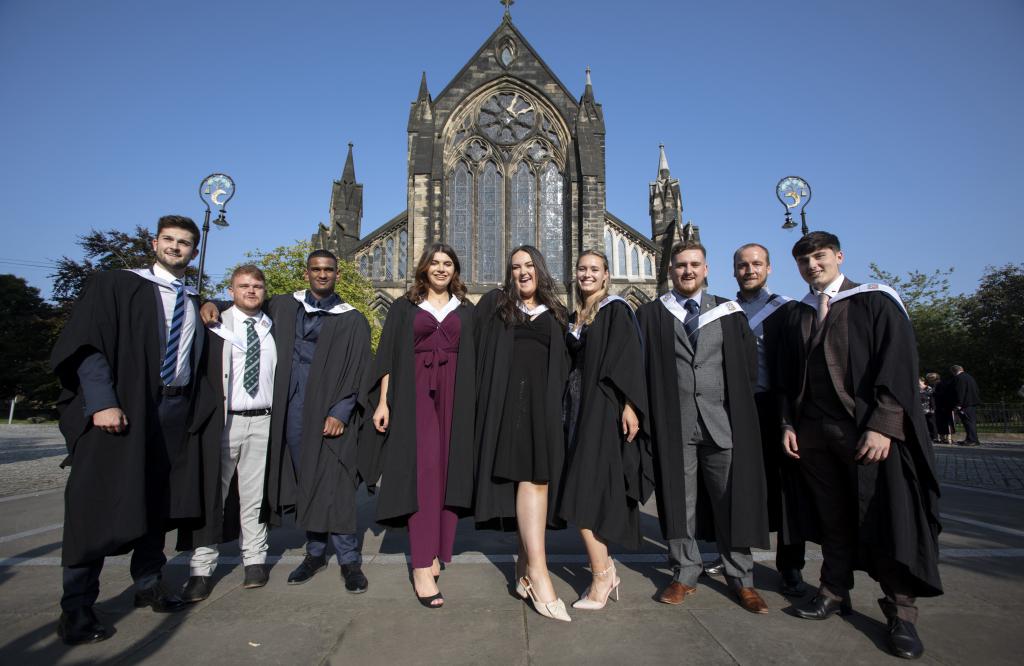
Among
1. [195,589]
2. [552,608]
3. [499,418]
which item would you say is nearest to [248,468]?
[195,589]

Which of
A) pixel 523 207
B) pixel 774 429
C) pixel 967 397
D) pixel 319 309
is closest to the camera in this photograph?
pixel 774 429

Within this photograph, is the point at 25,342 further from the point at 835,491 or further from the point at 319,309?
the point at 835,491

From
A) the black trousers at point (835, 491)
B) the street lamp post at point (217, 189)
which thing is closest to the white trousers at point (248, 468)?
the black trousers at point (835, 491)

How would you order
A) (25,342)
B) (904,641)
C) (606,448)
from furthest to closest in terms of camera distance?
(25,342) → (606,448) → (904,641)

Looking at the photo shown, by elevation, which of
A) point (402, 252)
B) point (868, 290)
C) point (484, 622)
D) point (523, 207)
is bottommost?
point (484, 622)

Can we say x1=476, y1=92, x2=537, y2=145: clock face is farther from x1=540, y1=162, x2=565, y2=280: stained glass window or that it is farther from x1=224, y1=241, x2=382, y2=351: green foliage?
x1=224, y1=241, x2=382, y2=351: green foliage

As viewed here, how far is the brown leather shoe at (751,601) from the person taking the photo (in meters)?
3.37

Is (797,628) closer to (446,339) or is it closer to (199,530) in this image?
(446,339)

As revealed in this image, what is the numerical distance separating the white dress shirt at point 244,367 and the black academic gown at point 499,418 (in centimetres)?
164

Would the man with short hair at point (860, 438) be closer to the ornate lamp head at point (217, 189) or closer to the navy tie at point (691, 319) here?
the navy tie at point (691, 319)

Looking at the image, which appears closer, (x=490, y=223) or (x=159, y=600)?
(x=159, y=600)

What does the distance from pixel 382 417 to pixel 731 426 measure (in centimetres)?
236

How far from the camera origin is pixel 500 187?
79.2ft

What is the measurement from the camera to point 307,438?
4.15m
